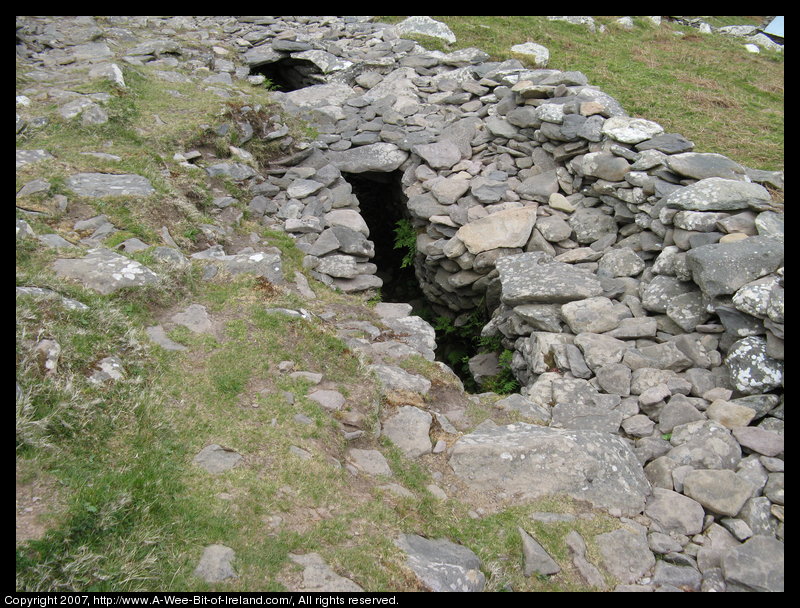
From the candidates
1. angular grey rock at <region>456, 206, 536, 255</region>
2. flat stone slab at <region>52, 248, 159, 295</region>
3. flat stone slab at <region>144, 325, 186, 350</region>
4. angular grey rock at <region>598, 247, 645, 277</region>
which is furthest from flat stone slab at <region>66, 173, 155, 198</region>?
angular grey rock at <region>598, 247, 645, 277</region>

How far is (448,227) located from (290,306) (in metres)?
6.28

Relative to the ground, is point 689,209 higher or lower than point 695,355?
higher

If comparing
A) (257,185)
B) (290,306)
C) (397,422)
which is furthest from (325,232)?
(397,422)

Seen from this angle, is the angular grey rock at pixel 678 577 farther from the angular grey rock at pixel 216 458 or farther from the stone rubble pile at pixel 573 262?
the angular grey rock at pixel 216 458

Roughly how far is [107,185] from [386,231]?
11.4m

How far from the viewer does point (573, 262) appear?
1266 cm

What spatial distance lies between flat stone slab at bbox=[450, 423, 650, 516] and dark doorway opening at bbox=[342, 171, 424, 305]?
11.5 m

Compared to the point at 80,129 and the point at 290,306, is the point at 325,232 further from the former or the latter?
the point at 80,129

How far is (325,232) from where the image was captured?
13695mm

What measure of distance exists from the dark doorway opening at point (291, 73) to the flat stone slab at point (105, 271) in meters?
12.8

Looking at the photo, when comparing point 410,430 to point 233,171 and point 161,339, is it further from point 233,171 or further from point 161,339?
point 233,171

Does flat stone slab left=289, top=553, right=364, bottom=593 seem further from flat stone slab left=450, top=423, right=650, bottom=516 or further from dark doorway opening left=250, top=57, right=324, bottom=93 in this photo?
dark doorway opening left=250, top=57, right=324, bottom=93

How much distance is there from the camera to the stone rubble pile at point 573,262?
7.42m

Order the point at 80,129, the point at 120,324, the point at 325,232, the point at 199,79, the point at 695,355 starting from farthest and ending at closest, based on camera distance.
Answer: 1. the point at 199,79
2. the point at 325,232
3. the point at 80,129
4. the point at 695,355
5. the point at 120,324
